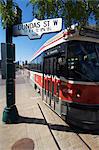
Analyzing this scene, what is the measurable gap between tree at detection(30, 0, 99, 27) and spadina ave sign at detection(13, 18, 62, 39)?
31cm

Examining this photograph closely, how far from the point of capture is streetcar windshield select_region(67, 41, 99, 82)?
7234mm

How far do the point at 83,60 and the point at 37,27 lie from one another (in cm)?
212

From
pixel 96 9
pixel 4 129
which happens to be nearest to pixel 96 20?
pixel 96 9

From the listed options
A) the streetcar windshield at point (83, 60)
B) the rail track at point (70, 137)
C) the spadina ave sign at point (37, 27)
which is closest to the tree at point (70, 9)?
the spadina ave sign at point (37, 27)

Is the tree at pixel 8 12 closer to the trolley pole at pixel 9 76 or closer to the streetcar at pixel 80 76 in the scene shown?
the trolley pole at pixel 9 76

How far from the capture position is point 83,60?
24.0ft

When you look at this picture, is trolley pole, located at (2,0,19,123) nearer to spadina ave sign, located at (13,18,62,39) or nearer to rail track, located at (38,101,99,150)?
spadina ave sign, located at (13,18,62,39)

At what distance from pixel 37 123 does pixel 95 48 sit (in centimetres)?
328

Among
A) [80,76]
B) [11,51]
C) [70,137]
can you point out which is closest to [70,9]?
[80,76]

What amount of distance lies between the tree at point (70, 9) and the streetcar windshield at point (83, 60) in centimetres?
69

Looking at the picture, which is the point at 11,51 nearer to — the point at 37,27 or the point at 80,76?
the point at 37,27

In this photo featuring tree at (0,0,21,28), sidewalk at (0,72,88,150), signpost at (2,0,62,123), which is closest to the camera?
sidewalk at (0,72,88,150)

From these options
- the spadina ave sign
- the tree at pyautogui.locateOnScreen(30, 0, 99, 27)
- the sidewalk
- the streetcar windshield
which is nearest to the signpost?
the spadina ave sign

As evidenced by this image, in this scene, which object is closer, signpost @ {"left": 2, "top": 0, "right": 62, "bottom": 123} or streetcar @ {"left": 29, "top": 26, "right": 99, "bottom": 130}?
streetcar @ {"left": 29, "top": 26, "right": 99, "bottom": 130}
